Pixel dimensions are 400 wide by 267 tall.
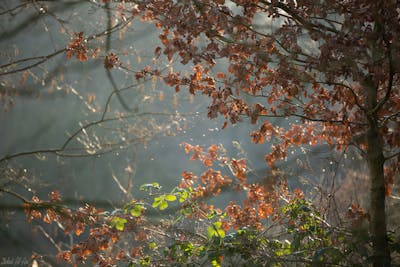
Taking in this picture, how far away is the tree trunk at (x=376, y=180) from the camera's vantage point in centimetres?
434

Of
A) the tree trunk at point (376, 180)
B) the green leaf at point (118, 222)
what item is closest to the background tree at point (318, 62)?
the tree trunk at point (376, 180)

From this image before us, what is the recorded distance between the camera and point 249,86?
474 cm

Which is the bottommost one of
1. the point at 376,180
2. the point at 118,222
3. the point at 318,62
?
the point at 118,222

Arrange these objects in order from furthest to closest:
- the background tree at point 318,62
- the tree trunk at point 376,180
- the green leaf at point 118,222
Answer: the green leaf at point 118,222 → the tree trunk at point 376,180 → the background tree at point 318,62

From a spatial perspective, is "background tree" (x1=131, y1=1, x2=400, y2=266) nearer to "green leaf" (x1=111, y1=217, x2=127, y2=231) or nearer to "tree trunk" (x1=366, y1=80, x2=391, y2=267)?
"tree trunk" (x1=366, y1=80, x2=391, y2=267)

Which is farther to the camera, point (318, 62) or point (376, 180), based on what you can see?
point (376, 180)

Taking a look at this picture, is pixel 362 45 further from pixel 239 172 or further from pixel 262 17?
pixel 262 17

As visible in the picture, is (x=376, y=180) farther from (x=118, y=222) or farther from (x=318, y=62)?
(x=118, y=222)

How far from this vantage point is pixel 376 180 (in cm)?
455

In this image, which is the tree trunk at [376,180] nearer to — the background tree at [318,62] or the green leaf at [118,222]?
the background tree at [318,62]

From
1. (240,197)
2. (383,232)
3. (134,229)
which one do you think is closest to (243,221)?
(134,229)

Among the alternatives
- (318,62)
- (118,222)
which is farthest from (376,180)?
(118,222)

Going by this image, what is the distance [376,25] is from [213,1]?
4.30 ft

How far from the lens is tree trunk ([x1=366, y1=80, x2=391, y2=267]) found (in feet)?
14.2
